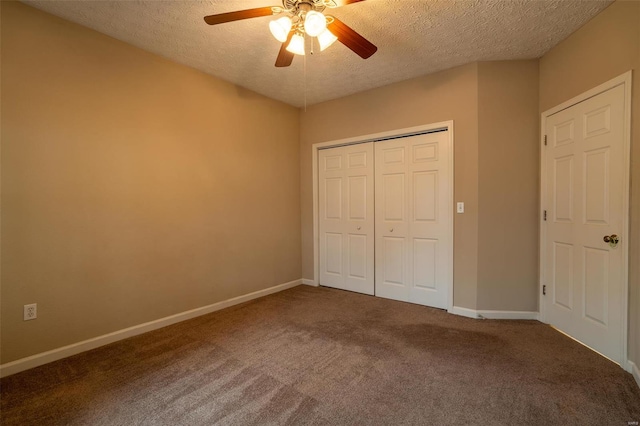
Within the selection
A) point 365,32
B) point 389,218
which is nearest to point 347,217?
point 389,218

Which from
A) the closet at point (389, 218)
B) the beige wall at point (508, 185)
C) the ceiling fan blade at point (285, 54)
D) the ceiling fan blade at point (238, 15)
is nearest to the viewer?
the ceiling fan blade at point (238, 15)

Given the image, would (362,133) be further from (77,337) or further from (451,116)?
(77,337)

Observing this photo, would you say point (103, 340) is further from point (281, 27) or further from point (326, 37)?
point (326, 37)

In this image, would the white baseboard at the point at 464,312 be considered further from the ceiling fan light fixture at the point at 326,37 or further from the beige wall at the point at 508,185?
the ceiling fan light fixture at the point at 326,37

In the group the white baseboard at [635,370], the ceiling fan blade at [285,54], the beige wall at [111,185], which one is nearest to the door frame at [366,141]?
the beige wall at [111,185]

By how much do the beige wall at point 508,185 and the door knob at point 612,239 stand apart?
712 mm

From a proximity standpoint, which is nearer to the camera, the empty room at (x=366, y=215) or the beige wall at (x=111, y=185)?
the empty room at (x=366, y=215)

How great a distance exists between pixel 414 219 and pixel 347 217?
0.96 m

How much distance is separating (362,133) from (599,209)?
249 cm

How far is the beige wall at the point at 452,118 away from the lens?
119 inches

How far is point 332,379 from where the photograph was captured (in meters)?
1.97

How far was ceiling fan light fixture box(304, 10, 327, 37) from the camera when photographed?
179 centimetres

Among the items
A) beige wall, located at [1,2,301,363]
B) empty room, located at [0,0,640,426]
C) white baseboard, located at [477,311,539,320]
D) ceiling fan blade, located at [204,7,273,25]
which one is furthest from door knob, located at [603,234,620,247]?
beige wall, located at [1,2,301,363]

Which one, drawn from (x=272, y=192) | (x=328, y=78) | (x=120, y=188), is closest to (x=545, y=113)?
(x=328, y=78)
